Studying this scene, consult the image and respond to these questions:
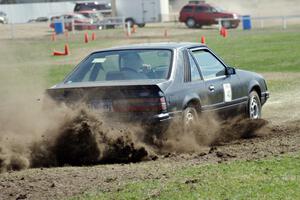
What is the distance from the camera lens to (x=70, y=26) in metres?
60.5

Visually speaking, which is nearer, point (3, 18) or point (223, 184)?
point (223, 184)

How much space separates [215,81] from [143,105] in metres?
2.07

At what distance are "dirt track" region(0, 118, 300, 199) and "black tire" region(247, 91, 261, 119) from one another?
6.17 ft

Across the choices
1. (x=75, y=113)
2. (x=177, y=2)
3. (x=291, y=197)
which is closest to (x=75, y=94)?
(x=75, y=113)

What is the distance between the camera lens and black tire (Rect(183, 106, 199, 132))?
10.5m

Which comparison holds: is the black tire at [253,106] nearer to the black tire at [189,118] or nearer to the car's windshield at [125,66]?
the black tire at [189,118]

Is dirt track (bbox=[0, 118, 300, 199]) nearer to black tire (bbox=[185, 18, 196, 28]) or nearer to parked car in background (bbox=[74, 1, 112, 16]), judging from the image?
black tire (bbox=[185, 18, 196, 28])

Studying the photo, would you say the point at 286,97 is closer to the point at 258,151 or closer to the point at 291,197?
the point at 258,151

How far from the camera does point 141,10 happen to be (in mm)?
66250

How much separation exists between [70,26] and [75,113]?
51331 millimetres

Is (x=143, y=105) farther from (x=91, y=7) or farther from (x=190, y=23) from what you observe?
(x=91, y=7)

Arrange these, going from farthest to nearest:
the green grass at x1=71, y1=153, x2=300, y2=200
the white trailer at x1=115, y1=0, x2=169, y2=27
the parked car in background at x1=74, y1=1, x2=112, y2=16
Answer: the parked car in background at x1=74, y1=1, x2=112, y2=16 → the white trailer at x1=115, y1=0, x2=169, y2=27 → the green grass at x1=71, y1=153, x2=300, y2=200

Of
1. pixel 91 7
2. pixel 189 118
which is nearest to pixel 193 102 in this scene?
pixel 189 118

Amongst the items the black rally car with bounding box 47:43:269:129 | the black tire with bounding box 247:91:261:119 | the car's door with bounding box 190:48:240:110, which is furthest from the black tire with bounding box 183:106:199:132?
the black tire with bounding box 247:91:261:119
